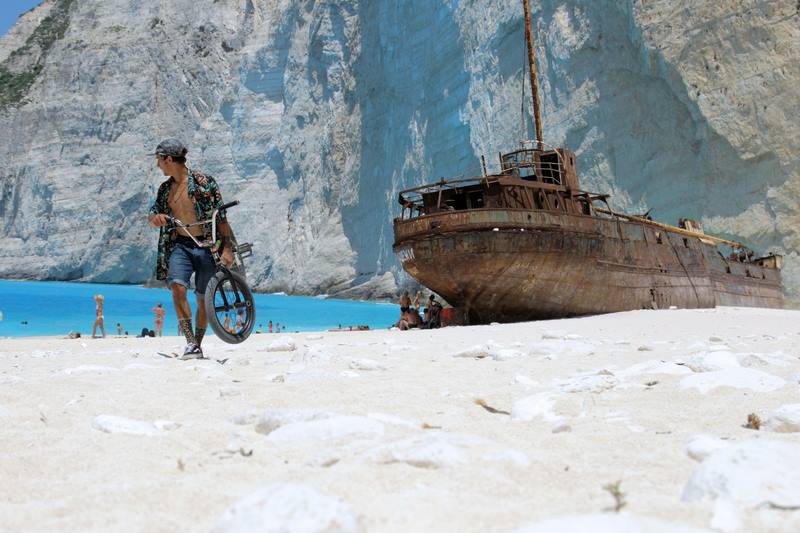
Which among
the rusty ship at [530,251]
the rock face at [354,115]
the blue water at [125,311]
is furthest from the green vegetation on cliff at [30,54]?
the rusty ship at [530,251]

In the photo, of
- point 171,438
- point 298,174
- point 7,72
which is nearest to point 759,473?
point 171,438

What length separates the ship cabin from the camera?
48.8ft

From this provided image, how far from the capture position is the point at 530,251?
46.5ft

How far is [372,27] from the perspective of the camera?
53.8 m

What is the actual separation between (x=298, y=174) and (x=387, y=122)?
39.6ft

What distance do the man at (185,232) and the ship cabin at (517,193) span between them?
8473 mm

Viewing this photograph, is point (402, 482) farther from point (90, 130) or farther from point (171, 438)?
point (90, 130)

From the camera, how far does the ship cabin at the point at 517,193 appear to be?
14.9 m

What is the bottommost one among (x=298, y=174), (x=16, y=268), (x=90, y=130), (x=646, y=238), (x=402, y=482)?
(x=402, y=482)

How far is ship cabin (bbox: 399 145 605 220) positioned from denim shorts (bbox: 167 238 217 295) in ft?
28.1

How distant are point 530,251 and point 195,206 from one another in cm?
958

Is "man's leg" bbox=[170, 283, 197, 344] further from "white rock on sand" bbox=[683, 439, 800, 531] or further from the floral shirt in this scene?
"white rock on sand" bbox=[683, 439, 800, 531]

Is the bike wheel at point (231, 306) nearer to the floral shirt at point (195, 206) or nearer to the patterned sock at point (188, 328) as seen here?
the patterned sock at point (188, 328)

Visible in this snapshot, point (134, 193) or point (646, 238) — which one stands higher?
point (134, 193)
